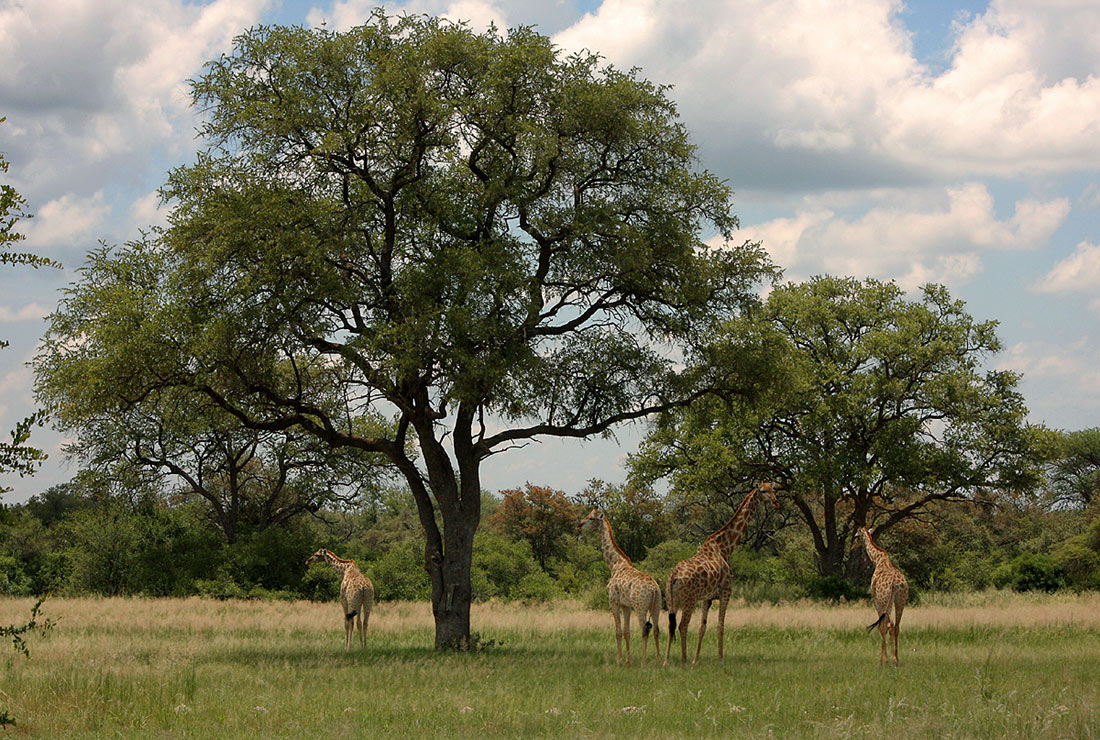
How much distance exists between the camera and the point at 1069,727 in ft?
32.1

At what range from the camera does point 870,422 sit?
114 ft

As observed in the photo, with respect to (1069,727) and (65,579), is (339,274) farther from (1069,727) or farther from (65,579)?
(65,579)

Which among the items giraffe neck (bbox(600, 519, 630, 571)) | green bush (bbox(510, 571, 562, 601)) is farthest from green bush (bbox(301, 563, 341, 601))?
giraffe neck (bbox(600, 519, 630, 571))

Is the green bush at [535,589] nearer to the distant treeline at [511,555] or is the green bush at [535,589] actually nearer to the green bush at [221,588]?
the distant treeline at [511,555]

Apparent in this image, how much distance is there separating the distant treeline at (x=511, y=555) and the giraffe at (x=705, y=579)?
47.7 feet

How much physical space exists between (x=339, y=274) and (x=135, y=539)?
22.9 m

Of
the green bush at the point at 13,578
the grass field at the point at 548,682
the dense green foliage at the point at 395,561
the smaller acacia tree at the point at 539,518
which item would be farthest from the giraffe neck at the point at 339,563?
the smaller acacia tree at the point at 539,518

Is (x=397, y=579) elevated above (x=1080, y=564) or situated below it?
below

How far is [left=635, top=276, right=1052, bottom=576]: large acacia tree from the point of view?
33438mm

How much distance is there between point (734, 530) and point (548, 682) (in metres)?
5.83

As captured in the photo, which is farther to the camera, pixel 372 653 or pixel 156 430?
pixel 156 430

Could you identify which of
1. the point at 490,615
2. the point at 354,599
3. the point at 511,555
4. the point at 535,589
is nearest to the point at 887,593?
the point at 354,599

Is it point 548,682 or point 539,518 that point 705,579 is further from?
point 539,518

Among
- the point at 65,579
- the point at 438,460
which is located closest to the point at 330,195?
the point at 438,460
